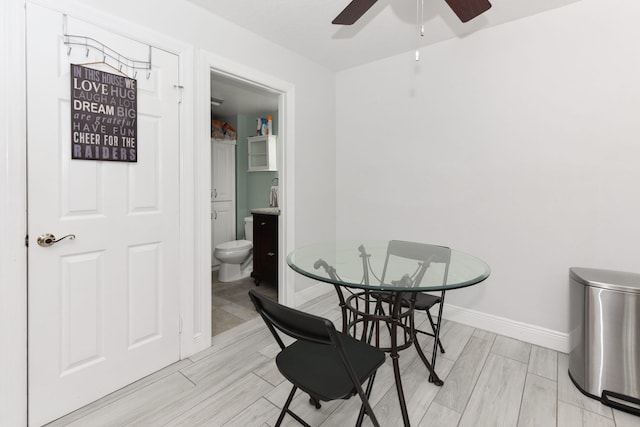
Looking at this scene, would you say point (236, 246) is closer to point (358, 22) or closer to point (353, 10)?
point (358, 22)

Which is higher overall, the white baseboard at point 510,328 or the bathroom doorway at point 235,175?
the bathroom doorway at point 235,175

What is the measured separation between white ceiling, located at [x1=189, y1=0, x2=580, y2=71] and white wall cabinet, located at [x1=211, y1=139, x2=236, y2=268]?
200 centimetres

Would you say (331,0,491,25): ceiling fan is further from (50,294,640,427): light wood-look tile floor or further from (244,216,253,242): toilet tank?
(244,216,253,242): toilet tank

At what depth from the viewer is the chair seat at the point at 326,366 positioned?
113 centimetres

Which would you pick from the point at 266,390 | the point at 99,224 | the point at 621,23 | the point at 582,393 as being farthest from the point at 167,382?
the point at 621,23

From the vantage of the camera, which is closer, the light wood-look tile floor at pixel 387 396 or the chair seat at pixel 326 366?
the chair seat at pixel 326 366

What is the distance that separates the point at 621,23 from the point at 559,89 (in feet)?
1.53

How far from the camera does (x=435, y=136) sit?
9.00 ft

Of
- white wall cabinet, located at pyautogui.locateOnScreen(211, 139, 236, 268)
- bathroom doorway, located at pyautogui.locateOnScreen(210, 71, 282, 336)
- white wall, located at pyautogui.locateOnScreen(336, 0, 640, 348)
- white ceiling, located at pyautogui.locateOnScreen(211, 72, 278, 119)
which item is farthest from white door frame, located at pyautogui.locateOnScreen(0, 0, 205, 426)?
white wall cabinet, located at pyautogui.locateOnScreen(211, 139, 236, 268)

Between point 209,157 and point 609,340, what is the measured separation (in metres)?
2.76

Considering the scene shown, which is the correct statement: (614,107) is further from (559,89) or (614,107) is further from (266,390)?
(266,390)

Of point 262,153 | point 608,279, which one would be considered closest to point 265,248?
point 262,153

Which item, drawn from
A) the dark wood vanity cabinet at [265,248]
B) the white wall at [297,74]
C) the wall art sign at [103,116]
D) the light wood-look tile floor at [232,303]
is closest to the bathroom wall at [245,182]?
the dark wood vanity cabinet at [265,248]

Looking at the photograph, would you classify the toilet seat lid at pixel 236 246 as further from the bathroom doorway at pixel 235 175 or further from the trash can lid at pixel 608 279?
the trash can lid at pixel 608 279
